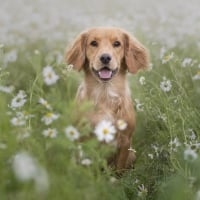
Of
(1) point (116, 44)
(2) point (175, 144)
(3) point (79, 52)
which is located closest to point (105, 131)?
(2) point (175, 144)

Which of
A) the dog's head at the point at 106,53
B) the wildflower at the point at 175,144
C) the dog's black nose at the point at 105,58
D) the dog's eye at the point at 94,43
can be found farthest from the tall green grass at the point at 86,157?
the dog's eye at the point at 94,43

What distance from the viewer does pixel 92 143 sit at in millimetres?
2986

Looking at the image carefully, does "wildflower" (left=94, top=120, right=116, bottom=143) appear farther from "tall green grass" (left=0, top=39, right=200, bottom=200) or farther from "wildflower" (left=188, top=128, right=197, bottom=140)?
"wildflower" (left=188, top=128, right=197, bottom=140)

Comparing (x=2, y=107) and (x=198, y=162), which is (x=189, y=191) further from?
(x=2, y=107)

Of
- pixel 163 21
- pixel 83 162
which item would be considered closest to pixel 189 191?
pixel 83 162

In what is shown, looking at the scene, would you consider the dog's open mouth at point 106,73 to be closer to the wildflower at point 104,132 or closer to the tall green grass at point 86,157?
the tall green grass at point 86,157

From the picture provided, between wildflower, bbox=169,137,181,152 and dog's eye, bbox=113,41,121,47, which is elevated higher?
dog's eye, bbox=113,41,121,47

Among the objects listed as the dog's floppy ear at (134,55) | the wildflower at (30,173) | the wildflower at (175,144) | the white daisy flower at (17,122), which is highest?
the dog's floppy ear at (134,55)

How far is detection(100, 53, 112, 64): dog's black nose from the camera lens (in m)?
4.76

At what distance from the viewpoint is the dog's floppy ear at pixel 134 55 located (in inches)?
202

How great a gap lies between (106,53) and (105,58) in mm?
46

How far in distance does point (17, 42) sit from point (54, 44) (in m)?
0.59

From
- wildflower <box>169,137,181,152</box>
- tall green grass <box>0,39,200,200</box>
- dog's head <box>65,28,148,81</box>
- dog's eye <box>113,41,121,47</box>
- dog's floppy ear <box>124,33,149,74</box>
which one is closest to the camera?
tall green grass <box>0,39,200,200</box>

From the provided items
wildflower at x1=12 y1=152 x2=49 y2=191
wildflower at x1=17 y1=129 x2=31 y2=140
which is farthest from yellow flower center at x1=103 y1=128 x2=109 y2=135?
wildflower at x1=12 y1=152 x2=49 y2=191
